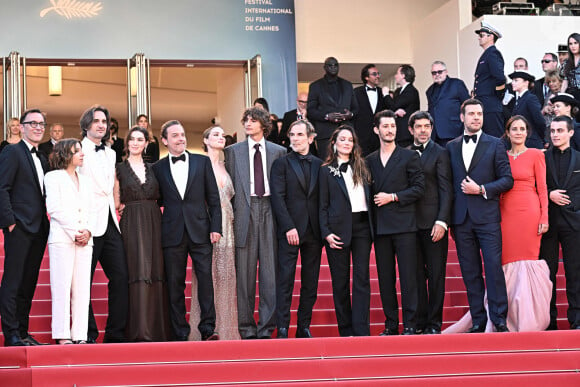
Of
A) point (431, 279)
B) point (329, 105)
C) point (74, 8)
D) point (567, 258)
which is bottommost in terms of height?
point (431, 279)

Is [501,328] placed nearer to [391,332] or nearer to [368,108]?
[391,332]

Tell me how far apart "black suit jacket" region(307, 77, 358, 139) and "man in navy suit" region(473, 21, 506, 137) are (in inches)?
57.8

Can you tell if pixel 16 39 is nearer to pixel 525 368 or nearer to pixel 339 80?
pixel 339 80

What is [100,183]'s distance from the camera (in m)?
8.05

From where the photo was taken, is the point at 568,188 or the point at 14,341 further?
the point at 568,188

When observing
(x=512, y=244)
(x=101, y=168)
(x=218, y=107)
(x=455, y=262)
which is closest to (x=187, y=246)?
(x=101, y=168)

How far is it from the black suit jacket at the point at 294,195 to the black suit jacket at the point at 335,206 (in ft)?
0.27

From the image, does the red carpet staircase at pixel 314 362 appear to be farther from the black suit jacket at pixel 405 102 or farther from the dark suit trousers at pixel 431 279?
the black suit jacket at pixel 405 102

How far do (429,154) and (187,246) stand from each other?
208cm

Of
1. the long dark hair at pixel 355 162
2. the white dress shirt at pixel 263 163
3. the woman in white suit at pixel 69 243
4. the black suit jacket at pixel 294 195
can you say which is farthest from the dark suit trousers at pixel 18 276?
the long dark hair at pixel 355 162

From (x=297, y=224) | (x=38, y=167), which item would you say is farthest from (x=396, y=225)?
(x=38, y=167)

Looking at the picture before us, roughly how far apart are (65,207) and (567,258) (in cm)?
400

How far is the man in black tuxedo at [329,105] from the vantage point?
38.9 feet

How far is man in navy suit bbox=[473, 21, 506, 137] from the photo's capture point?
1143 cm
